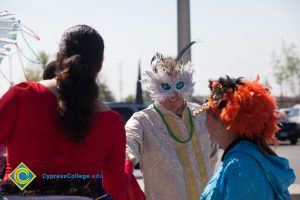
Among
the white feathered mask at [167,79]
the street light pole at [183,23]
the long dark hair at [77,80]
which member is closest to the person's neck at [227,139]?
the long dark hair at [77,80]

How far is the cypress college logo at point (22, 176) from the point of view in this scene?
279 cm

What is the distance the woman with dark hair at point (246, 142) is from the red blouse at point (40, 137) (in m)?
0.54

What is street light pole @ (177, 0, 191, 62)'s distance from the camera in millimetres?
7625

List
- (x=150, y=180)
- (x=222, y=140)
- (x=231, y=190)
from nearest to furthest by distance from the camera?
(x=231, y=190) → (x=222, y=140) → (x=150, y=180)

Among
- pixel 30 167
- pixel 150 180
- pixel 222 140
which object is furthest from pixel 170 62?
pixel 30 167

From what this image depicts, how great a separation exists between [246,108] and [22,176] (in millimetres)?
1028

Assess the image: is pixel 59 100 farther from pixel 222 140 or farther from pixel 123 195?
pixel 222 140

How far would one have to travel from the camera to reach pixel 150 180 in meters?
4.78

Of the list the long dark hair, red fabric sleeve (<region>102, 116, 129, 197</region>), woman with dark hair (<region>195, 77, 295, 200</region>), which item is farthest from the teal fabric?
the long dark hair

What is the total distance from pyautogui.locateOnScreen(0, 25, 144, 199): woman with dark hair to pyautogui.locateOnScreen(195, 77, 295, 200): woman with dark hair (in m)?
0.51

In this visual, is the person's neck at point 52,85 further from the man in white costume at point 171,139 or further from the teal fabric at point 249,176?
the man in white costume at point 171,139

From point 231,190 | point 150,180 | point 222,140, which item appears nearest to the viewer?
point 231,190

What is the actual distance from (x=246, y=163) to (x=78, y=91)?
798mm

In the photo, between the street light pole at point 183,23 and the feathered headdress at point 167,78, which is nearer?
the feathered headdress at point 167,78
